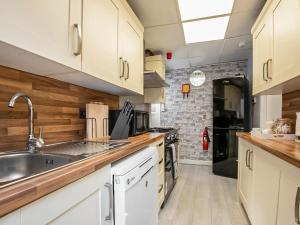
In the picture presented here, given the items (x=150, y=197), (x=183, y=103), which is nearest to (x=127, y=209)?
(x=150, y=197)

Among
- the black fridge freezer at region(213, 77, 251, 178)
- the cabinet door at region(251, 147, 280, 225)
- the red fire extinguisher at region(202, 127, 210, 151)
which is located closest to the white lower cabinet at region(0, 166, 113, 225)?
the cabinet door at region(251, 147, 280, 225)

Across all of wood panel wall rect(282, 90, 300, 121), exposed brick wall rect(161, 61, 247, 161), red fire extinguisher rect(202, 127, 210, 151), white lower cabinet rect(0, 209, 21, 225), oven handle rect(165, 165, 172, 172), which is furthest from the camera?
exposed brick wall rect(161, 61, 247, 161)

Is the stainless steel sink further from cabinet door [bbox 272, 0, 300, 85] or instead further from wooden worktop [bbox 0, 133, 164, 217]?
cabinet door [bbox 272, 0, 300, 85]

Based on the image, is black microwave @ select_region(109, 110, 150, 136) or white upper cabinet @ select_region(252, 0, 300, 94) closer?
white upper cabinet @ select_region(252, 0, 300, 94)

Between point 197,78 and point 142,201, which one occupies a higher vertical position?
point 197,78

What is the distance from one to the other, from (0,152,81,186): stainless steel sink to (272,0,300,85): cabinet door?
58.1 inches

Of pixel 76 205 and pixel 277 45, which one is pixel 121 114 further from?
pixel 277 45

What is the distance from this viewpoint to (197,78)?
4.05m

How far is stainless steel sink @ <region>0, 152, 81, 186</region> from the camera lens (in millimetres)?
898

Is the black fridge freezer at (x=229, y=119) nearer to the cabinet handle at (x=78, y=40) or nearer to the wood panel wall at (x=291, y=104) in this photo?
the wood panel wall at (x=291, y=104)

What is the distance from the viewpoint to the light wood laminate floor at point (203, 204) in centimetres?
187

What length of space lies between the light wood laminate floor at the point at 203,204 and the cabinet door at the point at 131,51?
56.2 inches

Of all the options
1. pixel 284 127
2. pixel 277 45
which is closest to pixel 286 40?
pixel 277 45

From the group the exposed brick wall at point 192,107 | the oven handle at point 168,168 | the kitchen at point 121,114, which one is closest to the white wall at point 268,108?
the kitchen at point 121,114
